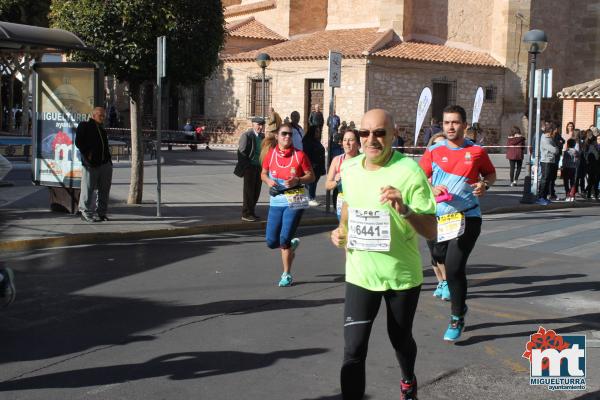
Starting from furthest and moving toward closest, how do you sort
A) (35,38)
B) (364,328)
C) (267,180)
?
(35,38) → (267,180) → (364,328)

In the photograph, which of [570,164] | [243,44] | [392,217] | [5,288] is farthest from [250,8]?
[392,217]

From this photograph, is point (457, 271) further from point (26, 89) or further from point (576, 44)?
point (576, 44)

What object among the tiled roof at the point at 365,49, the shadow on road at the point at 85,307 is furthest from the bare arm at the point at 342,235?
the tiled roof at the point at 365,49

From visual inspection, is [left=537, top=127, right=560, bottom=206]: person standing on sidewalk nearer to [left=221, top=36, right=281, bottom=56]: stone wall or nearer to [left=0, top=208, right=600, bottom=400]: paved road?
[left=0, top=208, right=600, bottom=400]: paved road

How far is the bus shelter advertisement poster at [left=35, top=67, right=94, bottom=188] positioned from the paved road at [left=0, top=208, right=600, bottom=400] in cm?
252

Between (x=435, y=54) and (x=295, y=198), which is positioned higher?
(x=435, y=54)

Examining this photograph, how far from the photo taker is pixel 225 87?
38.6 metres

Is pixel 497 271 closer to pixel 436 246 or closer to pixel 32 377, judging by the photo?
pixel 436 246

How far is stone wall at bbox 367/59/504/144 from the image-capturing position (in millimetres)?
32625

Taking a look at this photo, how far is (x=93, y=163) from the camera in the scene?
12422mm

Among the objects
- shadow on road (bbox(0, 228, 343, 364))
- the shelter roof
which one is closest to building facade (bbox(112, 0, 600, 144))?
the shelter roof

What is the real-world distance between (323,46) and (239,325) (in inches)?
1144

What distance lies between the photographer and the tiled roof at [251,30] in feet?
131

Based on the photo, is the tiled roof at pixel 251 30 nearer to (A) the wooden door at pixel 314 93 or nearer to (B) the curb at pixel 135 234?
(A) the wooden door at pixel 314 93
